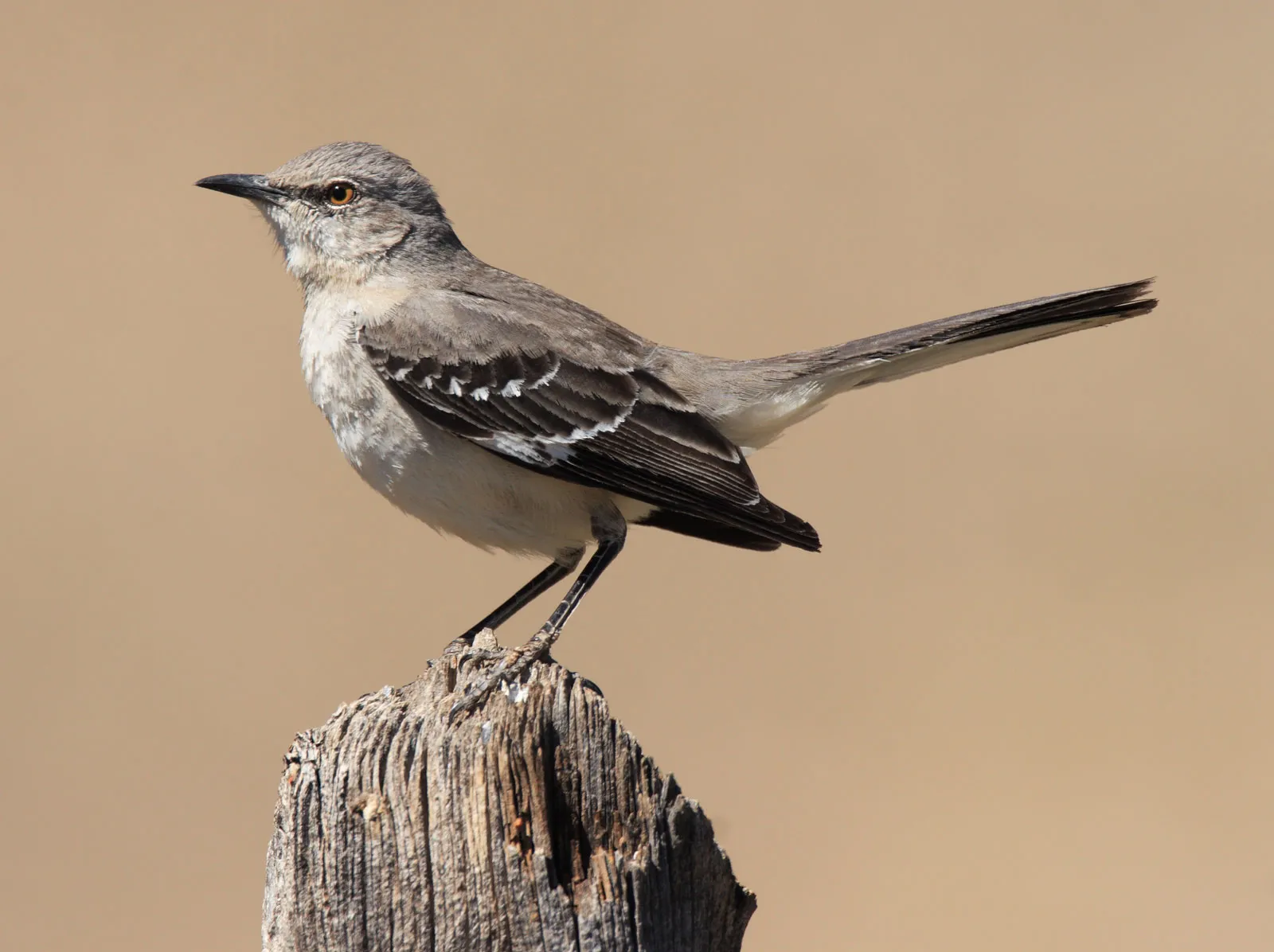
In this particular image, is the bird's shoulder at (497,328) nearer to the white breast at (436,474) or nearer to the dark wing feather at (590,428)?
the dark wing feather at (590,428)

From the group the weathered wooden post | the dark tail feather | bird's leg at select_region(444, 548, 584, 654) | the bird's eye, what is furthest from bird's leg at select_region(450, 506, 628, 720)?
the bird's eye

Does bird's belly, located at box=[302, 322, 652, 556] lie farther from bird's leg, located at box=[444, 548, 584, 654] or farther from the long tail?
the long tail

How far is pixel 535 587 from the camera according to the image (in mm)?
5488

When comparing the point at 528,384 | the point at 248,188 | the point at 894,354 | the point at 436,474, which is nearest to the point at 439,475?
the point at 436,474

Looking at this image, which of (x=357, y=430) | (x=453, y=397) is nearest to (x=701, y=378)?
(x=453, y=397)

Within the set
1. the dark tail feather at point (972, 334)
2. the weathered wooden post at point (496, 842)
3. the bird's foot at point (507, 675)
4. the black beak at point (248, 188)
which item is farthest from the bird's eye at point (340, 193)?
the weathered wooden post at point (496, 842)

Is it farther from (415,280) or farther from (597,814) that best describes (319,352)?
(597,814)

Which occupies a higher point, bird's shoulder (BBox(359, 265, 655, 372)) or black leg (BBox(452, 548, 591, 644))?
bird's shoulder (BBox(359, 265, 655, 372))

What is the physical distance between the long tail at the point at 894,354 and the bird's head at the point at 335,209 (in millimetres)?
1616

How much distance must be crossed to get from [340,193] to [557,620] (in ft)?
7.45

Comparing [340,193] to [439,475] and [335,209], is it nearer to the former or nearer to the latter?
[335,209]

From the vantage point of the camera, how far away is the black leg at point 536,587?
5316mm

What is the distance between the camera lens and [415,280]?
18.1 feet

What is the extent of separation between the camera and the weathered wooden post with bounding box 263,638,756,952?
278 cm
